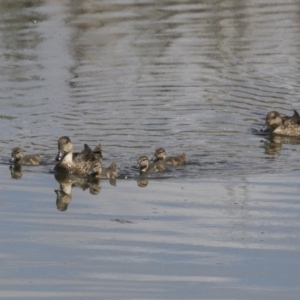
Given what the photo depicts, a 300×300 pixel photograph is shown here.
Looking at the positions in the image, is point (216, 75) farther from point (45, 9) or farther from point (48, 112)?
point (45, 9)

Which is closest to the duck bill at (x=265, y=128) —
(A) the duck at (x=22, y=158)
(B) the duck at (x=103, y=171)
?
(B) the duck at (x=103, y=171)

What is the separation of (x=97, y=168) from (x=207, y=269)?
372 centimetres

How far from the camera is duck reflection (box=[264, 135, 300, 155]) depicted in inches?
511

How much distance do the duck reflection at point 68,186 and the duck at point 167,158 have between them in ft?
2.39

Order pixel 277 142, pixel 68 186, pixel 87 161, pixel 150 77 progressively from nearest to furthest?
pixel 68 186 < pixel 87 161 < pixel 277 142 < pixel 150 77

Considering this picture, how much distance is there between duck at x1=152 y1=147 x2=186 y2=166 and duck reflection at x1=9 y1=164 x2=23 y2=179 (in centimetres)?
139

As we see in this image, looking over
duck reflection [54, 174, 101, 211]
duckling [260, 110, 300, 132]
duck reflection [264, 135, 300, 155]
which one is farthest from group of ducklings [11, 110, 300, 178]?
duckling [260, 110, 300, 132]

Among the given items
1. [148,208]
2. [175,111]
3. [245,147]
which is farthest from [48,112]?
[148,208]

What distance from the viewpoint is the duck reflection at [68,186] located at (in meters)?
10.5

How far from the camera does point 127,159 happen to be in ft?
40.4

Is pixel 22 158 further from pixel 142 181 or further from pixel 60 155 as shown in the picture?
pixel 142 181

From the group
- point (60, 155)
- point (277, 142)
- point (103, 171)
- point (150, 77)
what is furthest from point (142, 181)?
point (150, 77)

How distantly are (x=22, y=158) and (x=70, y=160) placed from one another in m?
0.50

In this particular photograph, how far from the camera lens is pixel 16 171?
11859 mm
